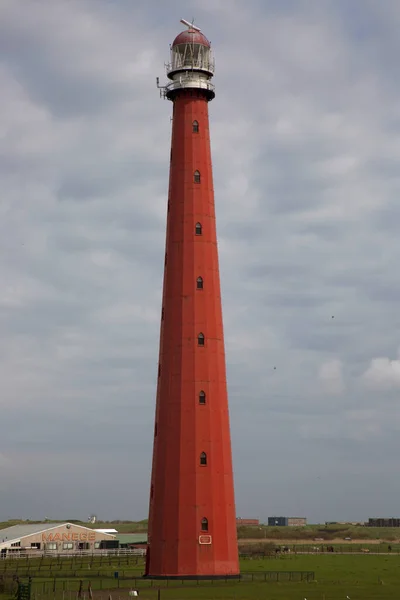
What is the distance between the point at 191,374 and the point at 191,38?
26933mm

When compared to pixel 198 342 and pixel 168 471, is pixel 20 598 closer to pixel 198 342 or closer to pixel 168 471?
pixel 168 471

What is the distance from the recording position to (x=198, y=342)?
70.8 metres

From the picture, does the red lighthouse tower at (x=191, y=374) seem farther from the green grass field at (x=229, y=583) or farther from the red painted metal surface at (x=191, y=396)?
the green grass field at (x=229, y=583)

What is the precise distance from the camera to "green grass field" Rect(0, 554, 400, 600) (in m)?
60.3

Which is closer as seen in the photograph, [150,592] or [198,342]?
[150,592]

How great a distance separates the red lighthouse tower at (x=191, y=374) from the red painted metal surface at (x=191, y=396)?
74 millimetres

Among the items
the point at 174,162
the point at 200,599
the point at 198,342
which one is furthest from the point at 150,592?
the point at 174,162

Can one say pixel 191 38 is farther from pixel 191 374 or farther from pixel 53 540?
pixel 53 540

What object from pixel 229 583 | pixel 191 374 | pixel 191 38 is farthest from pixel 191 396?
pixel 191 38

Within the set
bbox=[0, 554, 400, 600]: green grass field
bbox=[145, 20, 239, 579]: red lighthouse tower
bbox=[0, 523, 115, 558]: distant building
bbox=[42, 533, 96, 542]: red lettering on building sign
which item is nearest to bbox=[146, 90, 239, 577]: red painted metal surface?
bbox=[145, 20, 239, 579]: red lighthouse tower

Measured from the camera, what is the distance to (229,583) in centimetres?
6725

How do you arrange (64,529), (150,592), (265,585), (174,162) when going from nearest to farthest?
(150,592) < (265,585) < (174,162) < (64,529)

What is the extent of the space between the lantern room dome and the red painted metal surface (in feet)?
13.1

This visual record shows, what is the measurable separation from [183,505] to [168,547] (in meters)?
3.32
